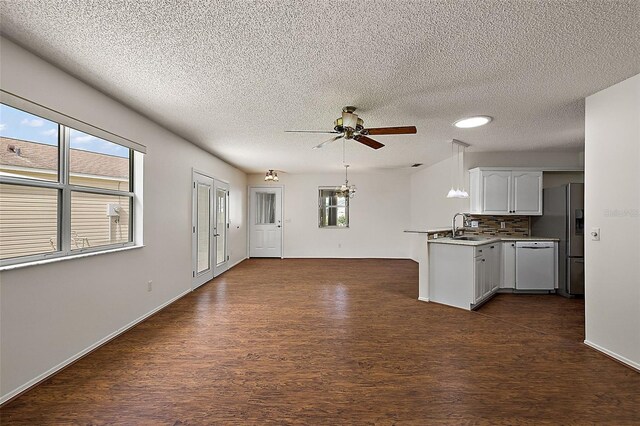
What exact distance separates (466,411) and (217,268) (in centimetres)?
514

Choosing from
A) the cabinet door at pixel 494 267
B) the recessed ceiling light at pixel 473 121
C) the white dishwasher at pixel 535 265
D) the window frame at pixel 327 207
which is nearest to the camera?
the recessed ceiling light at pixel 473 121

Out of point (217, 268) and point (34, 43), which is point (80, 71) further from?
point (217, 268)

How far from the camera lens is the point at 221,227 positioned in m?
6.23

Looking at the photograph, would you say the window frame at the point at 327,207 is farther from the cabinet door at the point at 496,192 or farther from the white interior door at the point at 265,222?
the cabinet door at the point at 496,192

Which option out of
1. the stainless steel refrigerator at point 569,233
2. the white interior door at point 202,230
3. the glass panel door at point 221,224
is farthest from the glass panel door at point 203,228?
the stainless steel refrigerator at point 569,233

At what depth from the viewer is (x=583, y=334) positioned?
10.1ft

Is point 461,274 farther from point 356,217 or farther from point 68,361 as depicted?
point 356,217

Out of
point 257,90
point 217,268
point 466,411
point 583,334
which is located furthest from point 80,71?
point 583,334

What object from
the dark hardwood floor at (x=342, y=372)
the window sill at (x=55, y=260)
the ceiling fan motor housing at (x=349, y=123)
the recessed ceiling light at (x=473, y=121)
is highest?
the recessed ceiling light at (x=473, y=121)

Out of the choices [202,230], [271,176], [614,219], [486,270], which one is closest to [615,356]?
[614,219]

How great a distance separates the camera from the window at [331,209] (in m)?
8.51

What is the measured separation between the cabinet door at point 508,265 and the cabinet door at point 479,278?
34.3 inches

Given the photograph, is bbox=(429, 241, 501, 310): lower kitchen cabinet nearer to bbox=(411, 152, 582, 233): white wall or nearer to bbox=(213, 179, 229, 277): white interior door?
bbox=(411, 152, 582, 233): white wall

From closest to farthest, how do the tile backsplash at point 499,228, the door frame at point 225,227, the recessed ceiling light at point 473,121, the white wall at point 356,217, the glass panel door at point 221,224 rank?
1. the recessed ceiling light at point 473,121
2. the tile backsplash at point 499,228
3. the door frame at point 225,227
4. the glass panel door at point 221,224
5. the white wall at point 356,217
